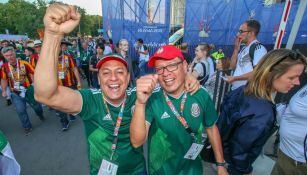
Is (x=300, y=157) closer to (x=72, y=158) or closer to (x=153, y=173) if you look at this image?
(x=153, y=173)

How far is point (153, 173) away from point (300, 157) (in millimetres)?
1419

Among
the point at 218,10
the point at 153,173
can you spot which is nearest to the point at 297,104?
the point at 153,173

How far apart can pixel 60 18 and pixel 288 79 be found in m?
1.88

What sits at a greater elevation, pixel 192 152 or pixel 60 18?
pixel 60 18

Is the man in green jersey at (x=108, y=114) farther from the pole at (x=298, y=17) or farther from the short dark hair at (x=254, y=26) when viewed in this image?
the short dark hair at (x=254, y=26)

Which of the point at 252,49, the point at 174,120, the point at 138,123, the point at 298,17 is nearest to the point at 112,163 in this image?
the point at 138,123

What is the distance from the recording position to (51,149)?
4.16 metres

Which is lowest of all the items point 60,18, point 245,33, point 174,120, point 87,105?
point 174,120

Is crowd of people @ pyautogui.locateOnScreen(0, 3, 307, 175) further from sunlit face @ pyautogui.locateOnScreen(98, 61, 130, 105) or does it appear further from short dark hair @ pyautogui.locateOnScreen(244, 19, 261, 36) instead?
short dark hair @ pyautogui.locateOnScreen(244, 19, 261, 36)

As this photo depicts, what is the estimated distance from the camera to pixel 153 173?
1.85m

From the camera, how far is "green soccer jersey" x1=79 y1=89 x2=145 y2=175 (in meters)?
1.67

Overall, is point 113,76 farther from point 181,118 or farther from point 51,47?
point 181,118

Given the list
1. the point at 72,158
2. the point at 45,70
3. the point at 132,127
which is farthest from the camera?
the point at 72,158

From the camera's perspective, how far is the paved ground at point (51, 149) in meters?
3.43
